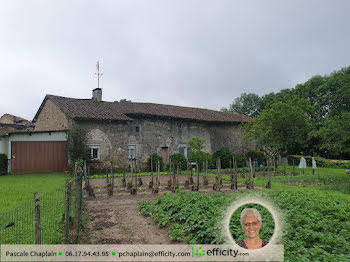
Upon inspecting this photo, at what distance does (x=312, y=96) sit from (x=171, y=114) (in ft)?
78.4

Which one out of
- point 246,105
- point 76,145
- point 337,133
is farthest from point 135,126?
point 246,105

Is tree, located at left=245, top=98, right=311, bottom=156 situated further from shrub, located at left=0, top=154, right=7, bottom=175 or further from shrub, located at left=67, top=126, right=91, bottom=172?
shrub, located at left=0, top=154, right=7, bottom=175

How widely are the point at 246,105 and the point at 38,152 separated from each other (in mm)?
41755

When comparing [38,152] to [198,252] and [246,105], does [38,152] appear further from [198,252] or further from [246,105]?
[246,105]

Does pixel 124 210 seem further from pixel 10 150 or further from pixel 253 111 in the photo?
pixel 253 111

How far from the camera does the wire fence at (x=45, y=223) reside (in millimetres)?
4941

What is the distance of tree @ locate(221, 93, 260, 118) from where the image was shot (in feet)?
174

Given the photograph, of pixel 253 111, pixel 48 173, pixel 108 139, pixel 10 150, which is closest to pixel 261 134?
pixel 108 139

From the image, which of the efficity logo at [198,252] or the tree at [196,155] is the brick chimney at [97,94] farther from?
the efficity logo at [198,252]

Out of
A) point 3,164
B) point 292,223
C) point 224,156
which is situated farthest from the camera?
point 224,156

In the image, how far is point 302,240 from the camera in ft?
18.5

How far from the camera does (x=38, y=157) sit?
1908 centimetres

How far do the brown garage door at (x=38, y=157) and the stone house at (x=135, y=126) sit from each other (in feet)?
5.22

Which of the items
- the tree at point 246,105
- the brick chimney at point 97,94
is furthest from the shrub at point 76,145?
the tree at point 246,105
